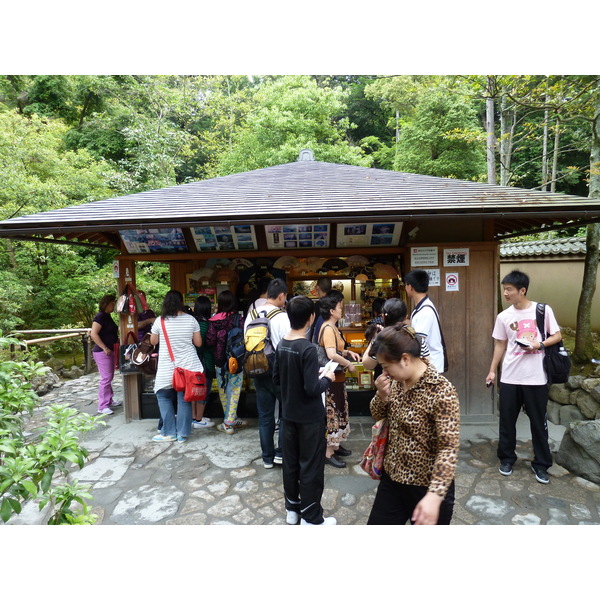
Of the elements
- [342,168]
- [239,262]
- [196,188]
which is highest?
[342,168]

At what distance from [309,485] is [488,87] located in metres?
9.03

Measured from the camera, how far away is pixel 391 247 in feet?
20.5

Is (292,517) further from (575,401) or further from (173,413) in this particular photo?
(575,401)

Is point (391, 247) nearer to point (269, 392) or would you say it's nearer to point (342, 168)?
point (342, 168)

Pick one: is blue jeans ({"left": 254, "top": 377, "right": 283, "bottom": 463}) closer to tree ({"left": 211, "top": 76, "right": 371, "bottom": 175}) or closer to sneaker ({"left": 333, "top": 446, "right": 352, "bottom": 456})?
sneaker ({"left": 333, "top": 446, "right": 352, "bottom": 456})

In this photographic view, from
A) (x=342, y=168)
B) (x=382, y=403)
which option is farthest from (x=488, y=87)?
(x=382, y=403)

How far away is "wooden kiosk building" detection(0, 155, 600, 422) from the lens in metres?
4.98

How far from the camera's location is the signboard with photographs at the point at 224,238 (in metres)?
6.02

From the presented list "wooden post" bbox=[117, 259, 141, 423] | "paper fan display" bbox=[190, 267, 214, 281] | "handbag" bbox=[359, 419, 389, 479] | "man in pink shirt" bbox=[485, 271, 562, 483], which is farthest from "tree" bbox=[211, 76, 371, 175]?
"handbag" bbox=[359, 419, 389, 479]

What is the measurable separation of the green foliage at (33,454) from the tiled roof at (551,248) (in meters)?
12.2

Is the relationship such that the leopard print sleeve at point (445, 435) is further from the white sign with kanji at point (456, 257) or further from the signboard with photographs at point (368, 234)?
the signboard with photographs at point (368, 234)

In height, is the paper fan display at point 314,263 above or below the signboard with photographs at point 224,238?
below

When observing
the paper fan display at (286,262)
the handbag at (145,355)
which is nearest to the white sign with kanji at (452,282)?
the paper fan display at (286,262)

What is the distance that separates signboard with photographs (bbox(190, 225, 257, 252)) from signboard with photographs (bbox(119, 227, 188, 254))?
0.29 metres
